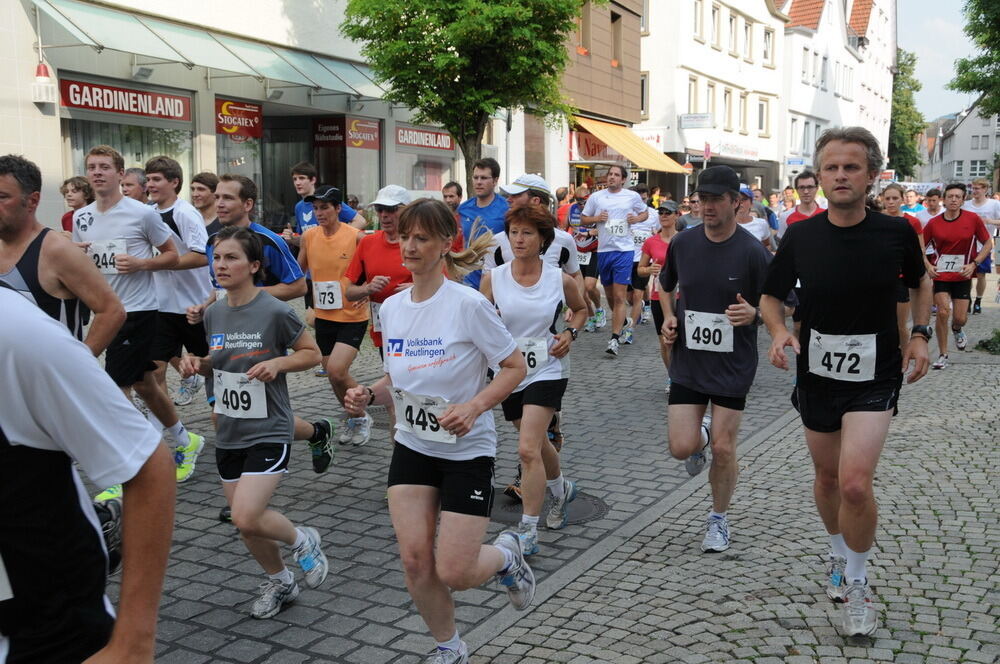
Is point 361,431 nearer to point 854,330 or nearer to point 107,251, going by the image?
point 107,251

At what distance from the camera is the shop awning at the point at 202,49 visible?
14.2 meters

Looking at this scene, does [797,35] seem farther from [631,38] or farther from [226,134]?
[226,134]

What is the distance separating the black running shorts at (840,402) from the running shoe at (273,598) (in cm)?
239

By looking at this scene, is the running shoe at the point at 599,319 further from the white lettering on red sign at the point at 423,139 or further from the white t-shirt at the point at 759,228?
the white lettering on red sign at the point at 423,139

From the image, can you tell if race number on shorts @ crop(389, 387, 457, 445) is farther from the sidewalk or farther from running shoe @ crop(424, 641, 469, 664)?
the sidewalk

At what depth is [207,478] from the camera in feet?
21.7

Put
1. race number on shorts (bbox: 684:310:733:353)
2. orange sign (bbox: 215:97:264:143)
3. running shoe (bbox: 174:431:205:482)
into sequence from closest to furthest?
race number on shorts (bbox: 684:310:733:353), running shoe (bbox: 174:431:205:482), orange sign (bbox: 215:97:264:143)

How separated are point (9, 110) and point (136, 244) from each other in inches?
328

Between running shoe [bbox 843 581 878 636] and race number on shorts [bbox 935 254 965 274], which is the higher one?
race number on shorts [bbox 935 254 965 274]

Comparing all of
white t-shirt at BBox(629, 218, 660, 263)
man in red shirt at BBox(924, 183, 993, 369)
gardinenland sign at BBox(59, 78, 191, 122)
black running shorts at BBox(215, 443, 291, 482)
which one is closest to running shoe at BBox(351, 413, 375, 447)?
black running shorts at BBox(215, 443, 291, 482)

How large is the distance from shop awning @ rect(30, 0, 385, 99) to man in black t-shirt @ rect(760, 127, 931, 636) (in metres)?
12.5

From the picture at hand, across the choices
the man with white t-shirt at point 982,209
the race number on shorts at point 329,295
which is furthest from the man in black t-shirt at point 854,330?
the man with white t-shirt at point 982,209

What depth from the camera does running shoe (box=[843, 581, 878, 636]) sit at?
398 centimetres

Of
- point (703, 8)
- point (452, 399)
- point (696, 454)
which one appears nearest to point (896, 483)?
point (696, 454)
